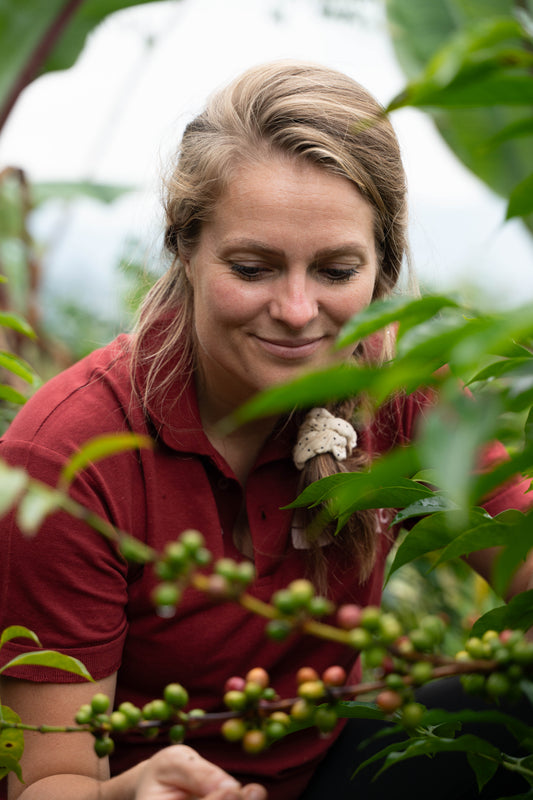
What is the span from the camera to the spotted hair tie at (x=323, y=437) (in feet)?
4.27

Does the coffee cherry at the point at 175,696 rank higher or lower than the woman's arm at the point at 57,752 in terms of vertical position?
higher

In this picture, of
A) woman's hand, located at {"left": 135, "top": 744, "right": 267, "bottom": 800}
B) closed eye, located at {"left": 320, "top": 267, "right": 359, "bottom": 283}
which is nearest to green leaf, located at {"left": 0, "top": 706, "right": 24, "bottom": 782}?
woman's hand, located at {"left": 135, "top": 744, "right": 267, "bottom": 800}

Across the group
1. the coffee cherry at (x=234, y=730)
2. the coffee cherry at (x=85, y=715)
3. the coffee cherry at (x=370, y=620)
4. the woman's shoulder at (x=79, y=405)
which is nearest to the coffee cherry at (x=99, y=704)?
the coffee cherry at (x=85, y=715)

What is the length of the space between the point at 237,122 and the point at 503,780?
1062 millimetres

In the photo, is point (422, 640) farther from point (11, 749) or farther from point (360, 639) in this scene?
point (11, 749)

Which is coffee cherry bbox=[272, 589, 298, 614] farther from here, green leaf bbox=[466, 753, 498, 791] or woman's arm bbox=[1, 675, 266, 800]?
woman's arm bbox=[1, 675, 266, 800]

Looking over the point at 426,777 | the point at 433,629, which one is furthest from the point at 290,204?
the point at 426,777

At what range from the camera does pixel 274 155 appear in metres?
1.20

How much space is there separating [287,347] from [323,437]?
187mm

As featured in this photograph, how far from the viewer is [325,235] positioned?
114cm

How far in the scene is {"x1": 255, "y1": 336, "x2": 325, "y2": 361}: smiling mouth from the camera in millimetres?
1188

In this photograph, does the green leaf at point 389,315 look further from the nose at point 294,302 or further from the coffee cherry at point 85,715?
the nose at point 294,302

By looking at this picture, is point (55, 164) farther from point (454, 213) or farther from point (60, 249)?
point (454, 213)

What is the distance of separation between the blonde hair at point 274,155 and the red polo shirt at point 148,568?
0.06 m
